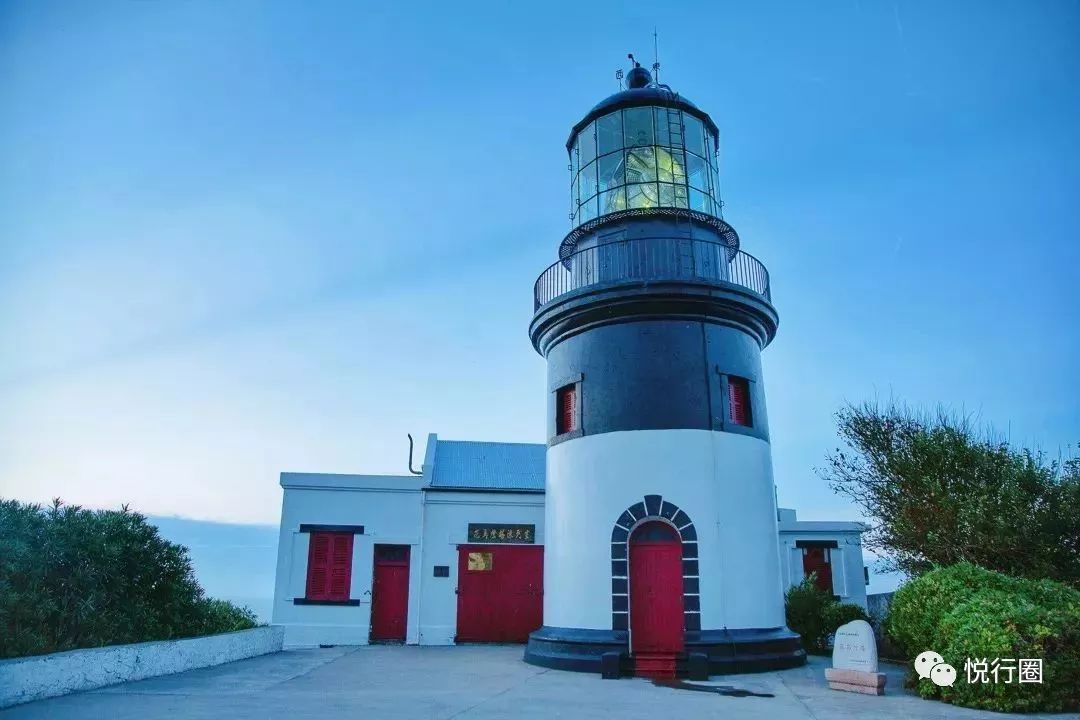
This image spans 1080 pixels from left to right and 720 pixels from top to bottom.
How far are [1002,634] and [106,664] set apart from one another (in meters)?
10.8

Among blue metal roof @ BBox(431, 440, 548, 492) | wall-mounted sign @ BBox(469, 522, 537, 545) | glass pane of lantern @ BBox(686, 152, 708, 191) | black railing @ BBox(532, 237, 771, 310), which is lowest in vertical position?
wall-mounted sign @ BBox(469, 522, 537, 545)

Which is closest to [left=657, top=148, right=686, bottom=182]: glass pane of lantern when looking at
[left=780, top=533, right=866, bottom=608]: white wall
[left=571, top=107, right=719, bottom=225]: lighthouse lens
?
[left=571, top=107, right=719, bottom=225]: lighthouse lens

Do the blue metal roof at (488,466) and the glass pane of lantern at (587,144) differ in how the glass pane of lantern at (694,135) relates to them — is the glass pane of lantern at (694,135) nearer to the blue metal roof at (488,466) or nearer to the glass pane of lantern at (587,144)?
the glass pane of lantern at (587,144)

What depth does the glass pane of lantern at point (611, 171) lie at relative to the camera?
13.8 m

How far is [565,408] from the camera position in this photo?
527 inches

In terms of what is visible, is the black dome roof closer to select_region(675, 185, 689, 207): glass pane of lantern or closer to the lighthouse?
the lighthouse

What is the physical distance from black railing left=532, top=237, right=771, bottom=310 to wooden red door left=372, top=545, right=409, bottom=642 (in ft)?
22.5

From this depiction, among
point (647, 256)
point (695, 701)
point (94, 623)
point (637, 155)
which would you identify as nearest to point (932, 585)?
point (695, 701)

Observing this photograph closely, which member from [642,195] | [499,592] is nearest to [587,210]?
[642,195]

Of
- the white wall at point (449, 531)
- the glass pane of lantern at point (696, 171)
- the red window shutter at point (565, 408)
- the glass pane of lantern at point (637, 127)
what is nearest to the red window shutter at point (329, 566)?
the white wall at point (449, 531)

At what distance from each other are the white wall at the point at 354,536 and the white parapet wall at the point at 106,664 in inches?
110

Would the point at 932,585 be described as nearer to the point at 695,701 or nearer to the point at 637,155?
the point at 695,701

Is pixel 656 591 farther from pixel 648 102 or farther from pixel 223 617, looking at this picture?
pixel 648 102

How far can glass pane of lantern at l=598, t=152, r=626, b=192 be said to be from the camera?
1378 cm
